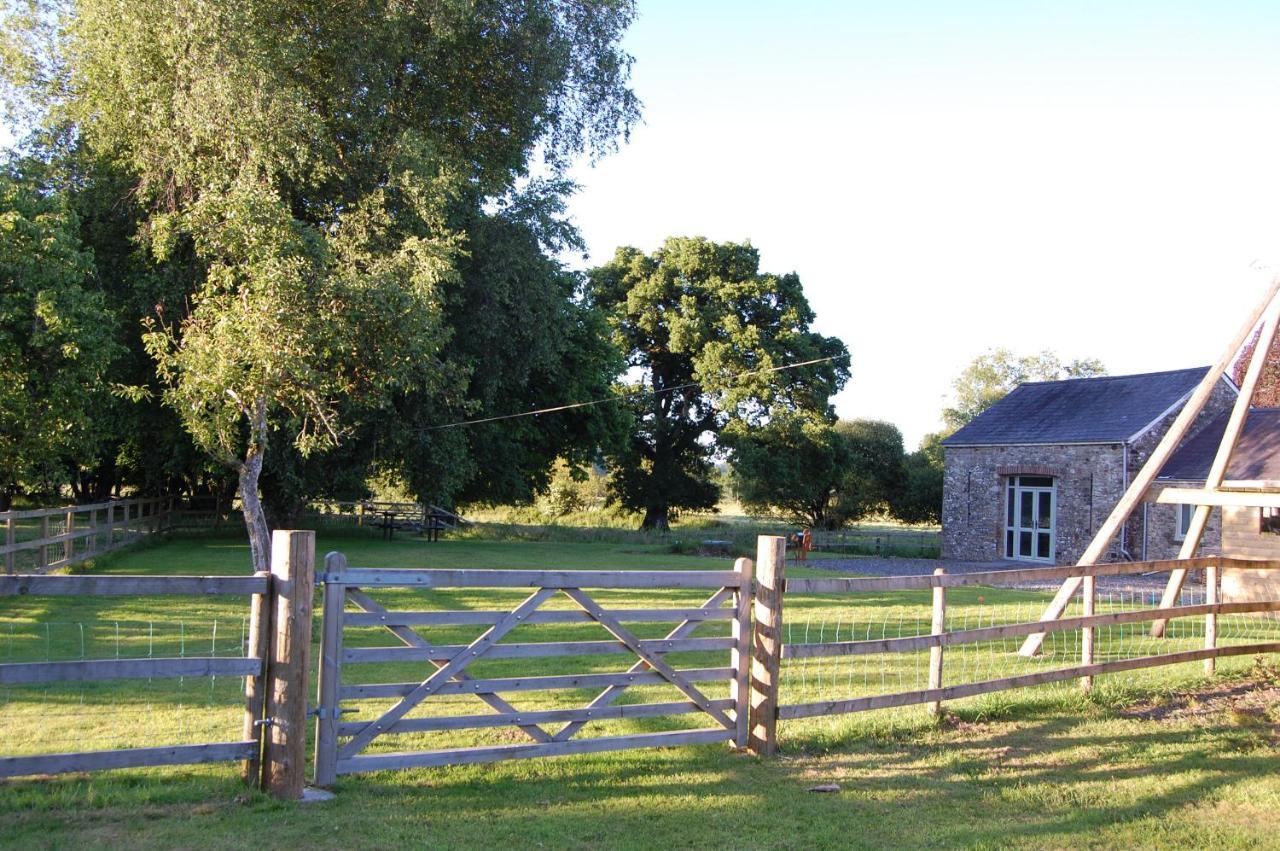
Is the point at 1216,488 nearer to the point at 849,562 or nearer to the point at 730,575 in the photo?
the point at 730,575

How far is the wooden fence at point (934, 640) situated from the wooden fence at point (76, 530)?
439 inches

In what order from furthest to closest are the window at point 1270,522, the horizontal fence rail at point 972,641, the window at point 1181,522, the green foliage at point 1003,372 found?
the green foliage at point 1003,372, the window at point 1181,522, the window at point 1270,522, the horizontal fence rail at point 972,641

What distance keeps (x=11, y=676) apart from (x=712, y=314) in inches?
1392

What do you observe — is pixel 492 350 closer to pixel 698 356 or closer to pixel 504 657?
pixel 698 356

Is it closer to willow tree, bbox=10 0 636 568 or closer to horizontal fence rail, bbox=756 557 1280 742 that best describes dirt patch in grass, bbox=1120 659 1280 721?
horizontal fence rail, bbox=756 557 1280 742

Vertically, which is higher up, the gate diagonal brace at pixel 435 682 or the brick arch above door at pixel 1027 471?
the brick arch above door at pixel 1027 471

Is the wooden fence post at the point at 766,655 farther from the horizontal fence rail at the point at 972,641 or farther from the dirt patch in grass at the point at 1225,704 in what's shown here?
the dirt patch in grass at the point at 1225,704

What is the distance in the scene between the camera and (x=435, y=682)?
18.5 ft

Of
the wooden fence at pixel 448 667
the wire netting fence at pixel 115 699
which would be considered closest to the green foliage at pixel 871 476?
the wire netting fence at pixel 115 699

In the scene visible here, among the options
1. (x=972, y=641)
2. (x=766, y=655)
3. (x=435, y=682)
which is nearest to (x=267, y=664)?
(x=435, y=682)

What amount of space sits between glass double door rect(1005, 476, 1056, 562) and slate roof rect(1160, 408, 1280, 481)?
344 centimetres

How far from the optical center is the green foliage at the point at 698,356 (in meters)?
38.3

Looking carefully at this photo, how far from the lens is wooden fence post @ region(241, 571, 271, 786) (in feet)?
17.8

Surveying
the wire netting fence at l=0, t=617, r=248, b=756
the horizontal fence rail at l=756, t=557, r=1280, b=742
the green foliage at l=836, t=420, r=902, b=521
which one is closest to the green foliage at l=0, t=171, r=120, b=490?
the wire netting fence at l=0, t=617, r=248, b=756
